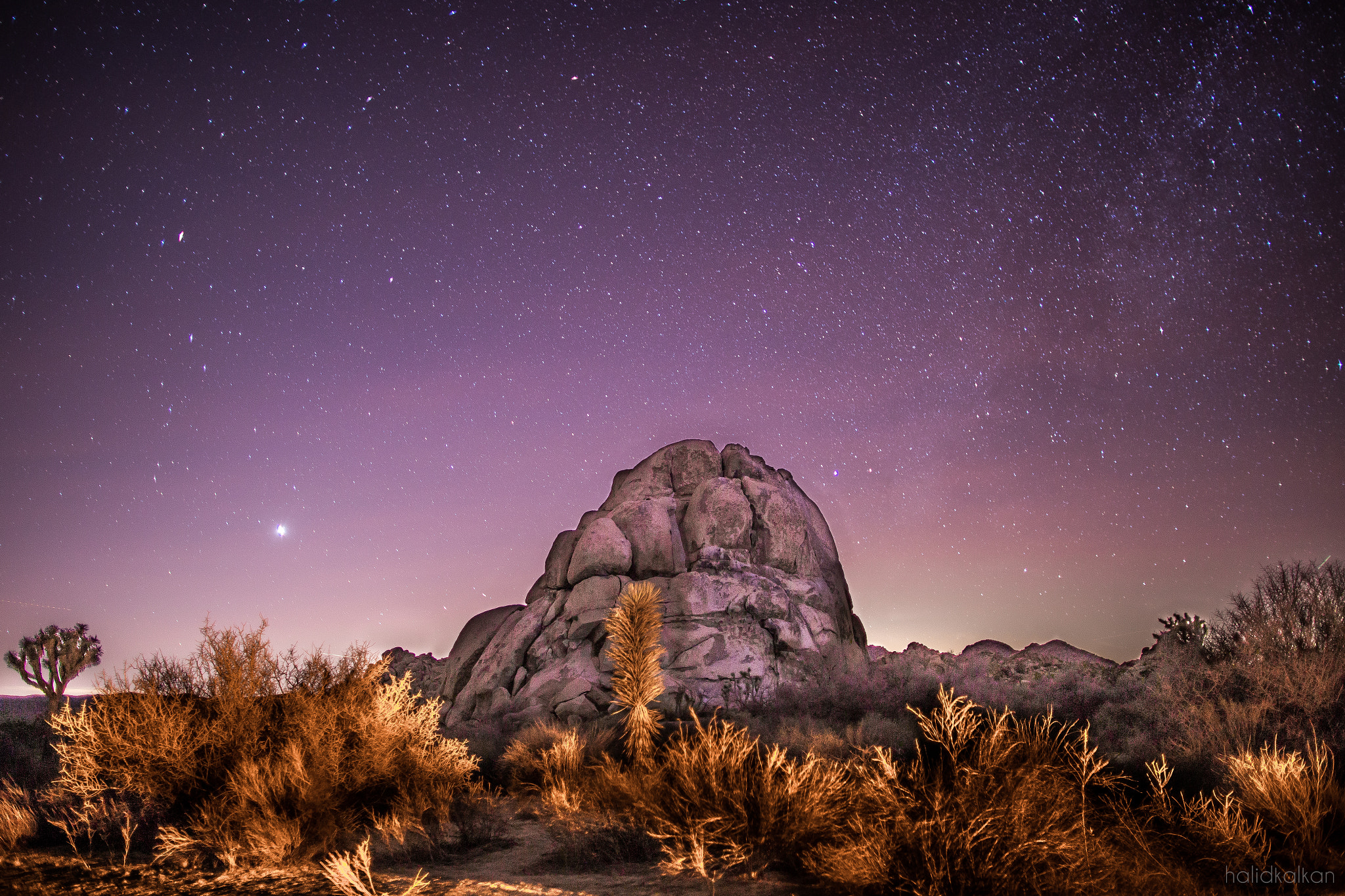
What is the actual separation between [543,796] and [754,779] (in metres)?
5.00

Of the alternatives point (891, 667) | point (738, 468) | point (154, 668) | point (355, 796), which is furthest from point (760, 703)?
point (154, 668)

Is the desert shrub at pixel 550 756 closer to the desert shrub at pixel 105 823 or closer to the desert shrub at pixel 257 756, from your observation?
the desert shrub at pixel 257 756

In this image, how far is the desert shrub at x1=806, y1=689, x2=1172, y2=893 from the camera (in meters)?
4.73

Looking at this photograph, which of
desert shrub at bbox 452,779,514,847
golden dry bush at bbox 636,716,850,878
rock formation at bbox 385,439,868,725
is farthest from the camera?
rock formation at bbox 385,439,868,725

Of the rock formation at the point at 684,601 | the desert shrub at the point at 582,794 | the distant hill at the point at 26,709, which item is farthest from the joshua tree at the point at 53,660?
the desert shrub at the point at 582,794

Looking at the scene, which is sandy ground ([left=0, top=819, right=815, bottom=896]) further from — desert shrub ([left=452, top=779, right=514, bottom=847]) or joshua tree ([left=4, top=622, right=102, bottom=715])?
joshua tree ([left=4, top=622, right=102, bottom=715])

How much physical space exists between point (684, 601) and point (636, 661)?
1060cm

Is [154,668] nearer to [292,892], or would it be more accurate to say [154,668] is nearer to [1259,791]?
[292,892]

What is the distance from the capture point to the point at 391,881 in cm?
622

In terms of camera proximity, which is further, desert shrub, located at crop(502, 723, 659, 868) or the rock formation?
the rock formation

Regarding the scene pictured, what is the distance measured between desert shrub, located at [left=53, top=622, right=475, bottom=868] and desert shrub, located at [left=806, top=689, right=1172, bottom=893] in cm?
525

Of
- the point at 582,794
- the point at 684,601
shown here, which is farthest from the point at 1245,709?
the point at 684,601

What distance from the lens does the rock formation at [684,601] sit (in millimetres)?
20094

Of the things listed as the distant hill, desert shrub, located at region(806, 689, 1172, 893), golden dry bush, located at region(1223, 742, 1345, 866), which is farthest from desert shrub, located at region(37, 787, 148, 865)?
the distant hill
